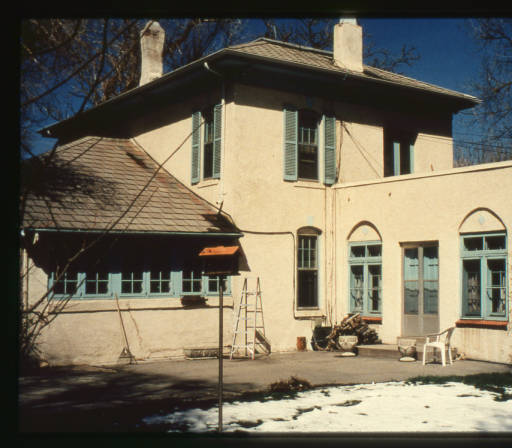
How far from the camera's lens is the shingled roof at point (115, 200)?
14.2 metres

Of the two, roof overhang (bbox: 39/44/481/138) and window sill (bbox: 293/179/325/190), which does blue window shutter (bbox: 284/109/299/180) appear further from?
roof overhang (bbox: 39/44/481/138)

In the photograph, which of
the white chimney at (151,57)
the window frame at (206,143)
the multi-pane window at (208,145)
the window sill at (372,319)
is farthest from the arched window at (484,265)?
the white chimney at (151,57)

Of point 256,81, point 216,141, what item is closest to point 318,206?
point 216,141

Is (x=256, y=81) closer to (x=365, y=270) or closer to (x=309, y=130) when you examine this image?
(x=309, y=130)

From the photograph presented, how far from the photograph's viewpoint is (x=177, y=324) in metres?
15.4

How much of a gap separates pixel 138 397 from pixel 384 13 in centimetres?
712

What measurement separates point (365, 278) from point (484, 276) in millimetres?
3426

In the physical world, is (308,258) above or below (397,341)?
above

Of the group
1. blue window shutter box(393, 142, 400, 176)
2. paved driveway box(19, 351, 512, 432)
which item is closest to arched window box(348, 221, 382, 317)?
paved driveway box(19, 351, 512, 432)

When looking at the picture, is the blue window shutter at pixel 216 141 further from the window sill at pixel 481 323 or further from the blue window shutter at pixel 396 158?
the window sill at pixel 481 323

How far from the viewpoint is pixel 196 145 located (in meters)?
17.8

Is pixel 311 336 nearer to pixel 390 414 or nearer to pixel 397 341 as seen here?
pixel 397 341

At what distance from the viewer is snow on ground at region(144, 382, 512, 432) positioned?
28.2ft

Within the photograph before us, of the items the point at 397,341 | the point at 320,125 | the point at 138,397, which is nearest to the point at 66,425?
the point at 138,397
